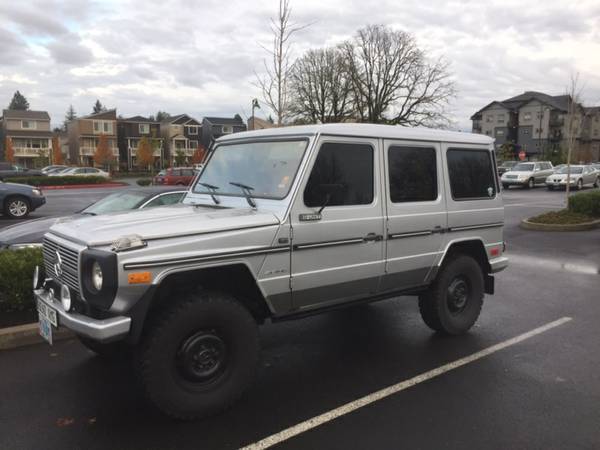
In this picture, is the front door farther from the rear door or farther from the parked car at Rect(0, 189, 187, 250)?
the parked car at Rect(0, 189, 187, 250)

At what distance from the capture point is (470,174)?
17.1ft

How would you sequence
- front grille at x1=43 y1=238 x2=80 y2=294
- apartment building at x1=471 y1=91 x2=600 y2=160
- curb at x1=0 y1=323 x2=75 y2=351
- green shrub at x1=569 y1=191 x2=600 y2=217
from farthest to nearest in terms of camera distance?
apartment building at x1=471 y1=91 x2=600 y2=160, green shrub at x1=569 y1=191 x2=600 y2=217, curb at x1=0 y1=323 x2=75 y2=351, front grille at x1=43 y1=238 x2=80 y2=294

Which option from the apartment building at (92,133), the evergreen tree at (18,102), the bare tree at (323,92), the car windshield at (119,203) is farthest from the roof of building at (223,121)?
the car windshield at (119,203)

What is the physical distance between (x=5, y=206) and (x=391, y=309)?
13462mm

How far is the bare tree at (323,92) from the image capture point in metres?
44.0

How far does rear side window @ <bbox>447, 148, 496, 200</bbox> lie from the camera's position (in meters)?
5.02

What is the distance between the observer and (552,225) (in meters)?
13.0

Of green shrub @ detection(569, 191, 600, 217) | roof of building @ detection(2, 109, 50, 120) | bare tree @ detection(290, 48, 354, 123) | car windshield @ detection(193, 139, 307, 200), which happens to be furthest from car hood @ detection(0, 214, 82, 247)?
roof of building @ detection(2, 109, 50, 120)

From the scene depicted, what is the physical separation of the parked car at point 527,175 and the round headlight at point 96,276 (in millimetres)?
31309

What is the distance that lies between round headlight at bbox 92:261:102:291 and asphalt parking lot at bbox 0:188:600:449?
1031mm

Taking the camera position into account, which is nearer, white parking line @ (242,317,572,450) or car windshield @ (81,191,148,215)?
white parking line @ (242,317,572,450)

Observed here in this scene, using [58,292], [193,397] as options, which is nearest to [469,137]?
[193,397]

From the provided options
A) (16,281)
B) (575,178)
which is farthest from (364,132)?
(575,178)

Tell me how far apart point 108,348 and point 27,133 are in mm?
79537
